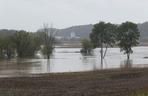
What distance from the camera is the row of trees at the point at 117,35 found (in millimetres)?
103000

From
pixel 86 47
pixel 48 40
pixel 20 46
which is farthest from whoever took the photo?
pixel 86 47

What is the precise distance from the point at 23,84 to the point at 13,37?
84.9 m

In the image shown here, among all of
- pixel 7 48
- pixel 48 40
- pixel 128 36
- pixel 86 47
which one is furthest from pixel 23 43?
pixel 86 47

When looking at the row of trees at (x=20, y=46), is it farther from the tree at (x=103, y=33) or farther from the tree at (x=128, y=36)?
the tree at (x=128, y=36)

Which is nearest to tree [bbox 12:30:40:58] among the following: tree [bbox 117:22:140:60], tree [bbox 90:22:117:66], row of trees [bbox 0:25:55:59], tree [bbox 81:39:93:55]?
row of trees [bbox 0:25:55:59]

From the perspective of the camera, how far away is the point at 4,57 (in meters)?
112

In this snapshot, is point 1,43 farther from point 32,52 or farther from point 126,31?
point 126,31

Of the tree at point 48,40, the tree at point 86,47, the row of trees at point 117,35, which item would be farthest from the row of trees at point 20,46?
the tree at point 86,47

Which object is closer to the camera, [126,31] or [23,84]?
[23,84]

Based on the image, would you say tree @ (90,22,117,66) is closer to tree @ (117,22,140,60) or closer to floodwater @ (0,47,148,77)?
tree @ (117,22,140,60)

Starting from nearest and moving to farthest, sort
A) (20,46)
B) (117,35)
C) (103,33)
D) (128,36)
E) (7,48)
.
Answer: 1. (128,36)
2. (117,35)
3. (103,33)
4. (7,48)
5. (20,46)

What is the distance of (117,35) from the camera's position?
10756cm

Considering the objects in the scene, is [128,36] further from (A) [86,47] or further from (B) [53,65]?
(A) [86,47]

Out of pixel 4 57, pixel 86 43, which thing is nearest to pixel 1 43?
pixel 4 57
